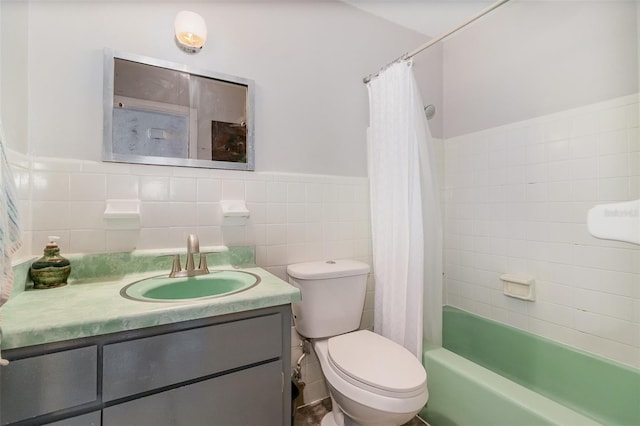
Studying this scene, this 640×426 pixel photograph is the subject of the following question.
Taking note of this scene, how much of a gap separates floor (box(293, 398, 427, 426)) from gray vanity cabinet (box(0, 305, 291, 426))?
0.57m

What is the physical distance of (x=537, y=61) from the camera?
159 centimetres

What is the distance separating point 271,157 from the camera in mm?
1483

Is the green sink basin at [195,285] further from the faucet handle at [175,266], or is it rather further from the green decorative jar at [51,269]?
the green decorative jar at [51,269]

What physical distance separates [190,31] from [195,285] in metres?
1.13

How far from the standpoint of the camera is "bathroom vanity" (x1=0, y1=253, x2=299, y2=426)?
2.14 ft

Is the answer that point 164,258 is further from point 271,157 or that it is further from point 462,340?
point 462,340

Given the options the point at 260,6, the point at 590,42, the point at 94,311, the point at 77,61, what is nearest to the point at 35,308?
the point at 94,311

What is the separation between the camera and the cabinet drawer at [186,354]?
2.38 ft

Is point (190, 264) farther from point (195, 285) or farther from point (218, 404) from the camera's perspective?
point (218, 404)

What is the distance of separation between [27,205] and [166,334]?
79 cm

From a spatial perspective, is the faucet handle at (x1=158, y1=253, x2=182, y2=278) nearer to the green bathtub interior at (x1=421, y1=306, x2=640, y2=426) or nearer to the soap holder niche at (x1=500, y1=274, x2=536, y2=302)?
the green bathtub interior at (x1=421, y1=306, x2=640, y2=426)

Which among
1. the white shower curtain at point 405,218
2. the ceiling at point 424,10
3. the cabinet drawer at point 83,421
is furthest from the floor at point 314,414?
the ceiling at point 424,10

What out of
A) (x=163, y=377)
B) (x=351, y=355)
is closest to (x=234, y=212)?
(x=163, y=377)

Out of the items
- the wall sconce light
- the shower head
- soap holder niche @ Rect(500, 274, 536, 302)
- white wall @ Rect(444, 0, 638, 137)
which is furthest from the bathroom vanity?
white wall @ Rect(444, 0, 638, 137)
